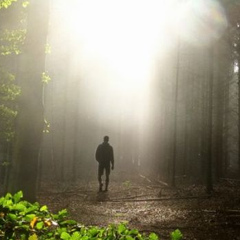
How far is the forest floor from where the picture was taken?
7.69 metres

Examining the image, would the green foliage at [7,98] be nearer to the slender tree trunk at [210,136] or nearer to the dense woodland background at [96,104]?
the dense woodland background at [96,104]

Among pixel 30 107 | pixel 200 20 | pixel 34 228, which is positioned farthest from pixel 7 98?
pixel 200 20

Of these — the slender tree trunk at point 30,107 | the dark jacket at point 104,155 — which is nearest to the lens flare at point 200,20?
the dark jacket at point 104,155

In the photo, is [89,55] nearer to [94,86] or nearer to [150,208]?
[94,86]

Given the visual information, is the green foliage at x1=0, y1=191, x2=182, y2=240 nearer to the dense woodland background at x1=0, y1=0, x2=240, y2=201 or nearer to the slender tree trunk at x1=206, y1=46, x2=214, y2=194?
the dense woodland background at x1=0, y1=0, x2=240, y2=201

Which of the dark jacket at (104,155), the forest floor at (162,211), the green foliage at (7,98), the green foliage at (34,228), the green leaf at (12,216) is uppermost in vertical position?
the green foliage at (7,98)

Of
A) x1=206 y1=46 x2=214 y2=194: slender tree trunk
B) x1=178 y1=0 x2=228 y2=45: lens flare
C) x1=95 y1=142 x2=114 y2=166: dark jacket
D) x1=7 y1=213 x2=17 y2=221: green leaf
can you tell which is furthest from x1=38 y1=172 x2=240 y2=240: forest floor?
x1=178 y1=0 x2=228 y2=45: lens flare

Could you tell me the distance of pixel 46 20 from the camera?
611 centimetres

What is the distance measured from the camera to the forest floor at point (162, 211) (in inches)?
303

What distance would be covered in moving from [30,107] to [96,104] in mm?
42833

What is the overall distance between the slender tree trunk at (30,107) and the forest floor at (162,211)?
313 centimetres

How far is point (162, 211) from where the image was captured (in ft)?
34.1

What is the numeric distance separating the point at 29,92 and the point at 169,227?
4564 millimetres

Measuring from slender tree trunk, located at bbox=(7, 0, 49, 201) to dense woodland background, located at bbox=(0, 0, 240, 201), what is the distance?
17 mm
